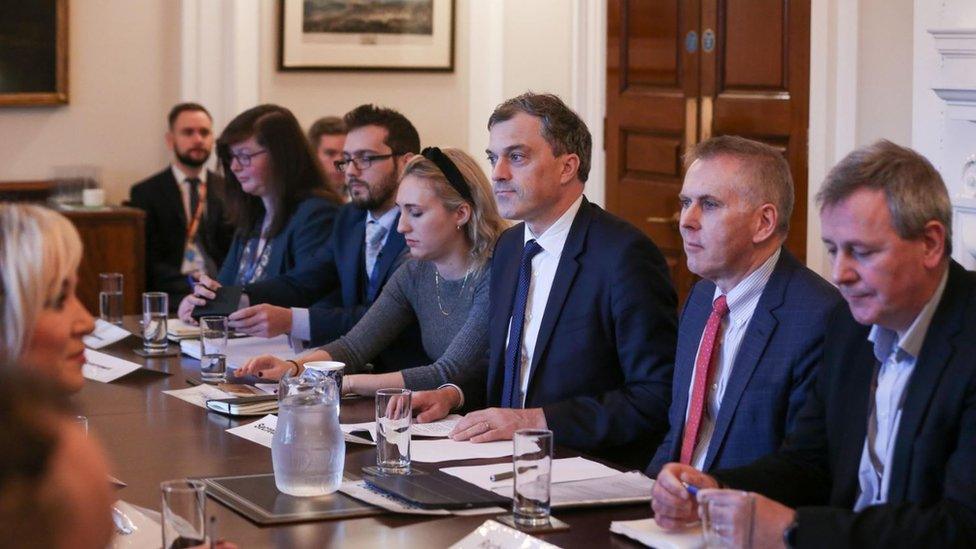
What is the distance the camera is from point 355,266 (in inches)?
187

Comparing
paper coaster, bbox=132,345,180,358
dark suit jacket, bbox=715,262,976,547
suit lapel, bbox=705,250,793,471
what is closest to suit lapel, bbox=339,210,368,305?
paper coaster, bbox=132,345,180,358

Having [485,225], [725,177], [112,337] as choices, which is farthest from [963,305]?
[112,337]

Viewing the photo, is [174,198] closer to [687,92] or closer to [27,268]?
[687,92]

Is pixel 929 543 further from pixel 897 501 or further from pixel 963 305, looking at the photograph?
pixel 963 305

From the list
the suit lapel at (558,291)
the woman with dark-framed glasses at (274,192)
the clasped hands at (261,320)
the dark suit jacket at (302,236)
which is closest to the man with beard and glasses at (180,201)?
the woman with dark-framed glasses at (274,192)

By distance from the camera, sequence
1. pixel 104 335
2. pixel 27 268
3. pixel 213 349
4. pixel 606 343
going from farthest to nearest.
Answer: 1. pixel 104 335
2. pixel 213 349
3. pixel 606 343
4. pixel 27 268

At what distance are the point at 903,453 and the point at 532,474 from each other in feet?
2.05

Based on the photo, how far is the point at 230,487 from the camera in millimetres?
2611

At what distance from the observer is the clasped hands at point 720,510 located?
6.53ft

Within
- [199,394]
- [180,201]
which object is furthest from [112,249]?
[199,394]

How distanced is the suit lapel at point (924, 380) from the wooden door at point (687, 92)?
3.07 meters

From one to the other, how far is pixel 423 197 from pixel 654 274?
2.67 feet

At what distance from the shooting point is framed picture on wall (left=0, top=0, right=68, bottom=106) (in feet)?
23.2

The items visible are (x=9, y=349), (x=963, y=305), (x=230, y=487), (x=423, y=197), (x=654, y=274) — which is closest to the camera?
(x=9, y=349)
